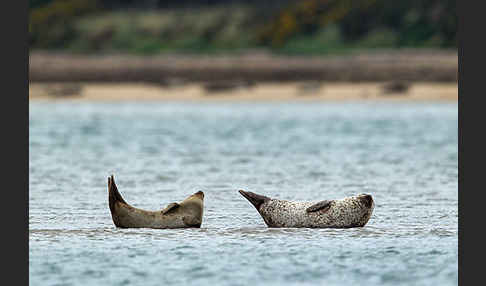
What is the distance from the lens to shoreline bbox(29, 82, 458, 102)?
64250 mm

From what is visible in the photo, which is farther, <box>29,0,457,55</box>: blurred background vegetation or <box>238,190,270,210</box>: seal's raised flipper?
<box>29,0,457,55</box>: blurred background vegetation

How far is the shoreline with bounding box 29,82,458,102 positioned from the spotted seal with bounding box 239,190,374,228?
4148 cm

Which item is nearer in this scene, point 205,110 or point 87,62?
point 205,110

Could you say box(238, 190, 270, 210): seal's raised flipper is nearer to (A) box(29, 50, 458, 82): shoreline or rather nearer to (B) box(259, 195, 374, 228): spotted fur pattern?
(B) box(259, 195, 374, 228): spotted fur pattern

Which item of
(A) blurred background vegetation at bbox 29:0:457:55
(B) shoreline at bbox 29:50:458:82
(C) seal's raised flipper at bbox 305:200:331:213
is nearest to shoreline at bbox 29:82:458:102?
(B) shoreline at bbox 29:50:458:82

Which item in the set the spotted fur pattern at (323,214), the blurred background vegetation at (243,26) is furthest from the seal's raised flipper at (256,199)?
the blurred background vegetation at (243,26)

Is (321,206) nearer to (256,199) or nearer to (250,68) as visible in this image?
(256,199)

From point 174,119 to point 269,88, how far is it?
9.40 meters

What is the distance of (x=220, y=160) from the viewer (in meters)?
36.8

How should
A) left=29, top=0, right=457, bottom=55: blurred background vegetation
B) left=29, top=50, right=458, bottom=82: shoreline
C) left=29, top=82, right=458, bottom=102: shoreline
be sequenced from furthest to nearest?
left=29, top=0, right=457, bottom=55: blurred background vegetation < left=29, top=50, right=458, bottom=82: shoreline < left=29, top=82, right=458, bottom=102: shoreline

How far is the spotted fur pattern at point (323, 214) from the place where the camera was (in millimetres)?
21438

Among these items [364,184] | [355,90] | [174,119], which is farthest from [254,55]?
[364,184]

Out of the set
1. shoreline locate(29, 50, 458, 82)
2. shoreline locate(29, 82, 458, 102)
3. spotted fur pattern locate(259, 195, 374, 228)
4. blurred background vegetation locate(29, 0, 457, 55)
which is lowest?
spotted fur pattern locate(259, 195, 374, 228)

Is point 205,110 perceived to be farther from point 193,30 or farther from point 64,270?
point 64,270
